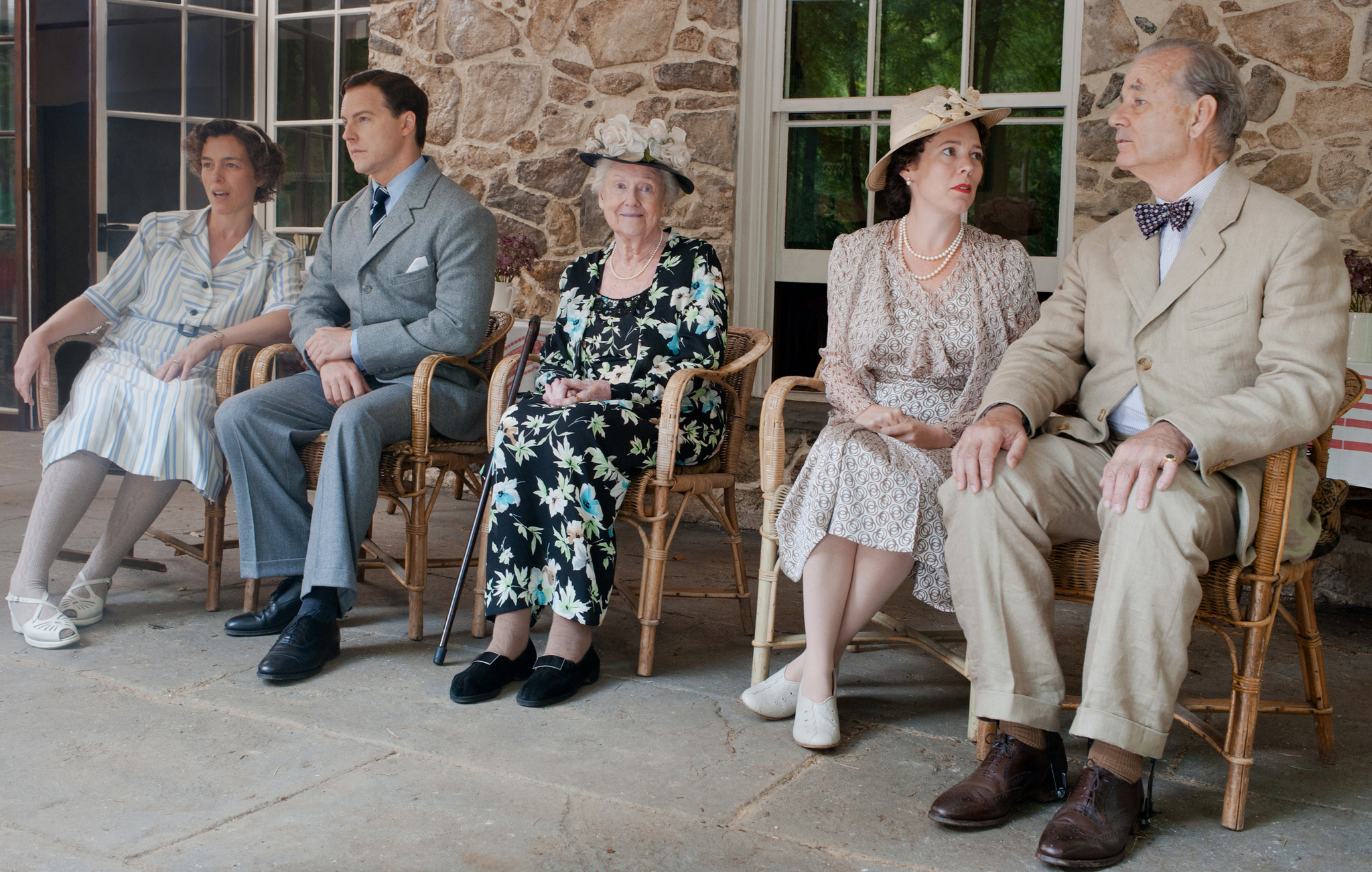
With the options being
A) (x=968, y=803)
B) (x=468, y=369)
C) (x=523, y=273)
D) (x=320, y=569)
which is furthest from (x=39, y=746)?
(x=523, y=273)

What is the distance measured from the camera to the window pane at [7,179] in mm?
5742

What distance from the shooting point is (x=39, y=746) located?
7.13 feet

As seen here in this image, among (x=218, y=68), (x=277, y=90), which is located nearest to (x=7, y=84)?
(x=218, y=68)

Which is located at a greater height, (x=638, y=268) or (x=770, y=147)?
(x=770, y=147)

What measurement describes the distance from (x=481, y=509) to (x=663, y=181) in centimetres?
92

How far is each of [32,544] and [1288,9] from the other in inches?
153

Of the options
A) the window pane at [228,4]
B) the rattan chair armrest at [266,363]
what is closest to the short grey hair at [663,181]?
the rattan chair armrest at [266,363]

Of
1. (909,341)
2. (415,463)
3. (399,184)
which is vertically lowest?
(415,463)

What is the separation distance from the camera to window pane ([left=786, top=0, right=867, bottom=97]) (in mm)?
4402

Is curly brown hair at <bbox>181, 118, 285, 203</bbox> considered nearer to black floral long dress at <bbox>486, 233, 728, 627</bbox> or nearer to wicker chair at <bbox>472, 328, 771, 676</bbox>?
wicker chair at <bbox>472, 328, 771, 676</bbox>

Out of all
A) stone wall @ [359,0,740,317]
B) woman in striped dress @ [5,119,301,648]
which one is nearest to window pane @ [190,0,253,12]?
stone wall @ [359,0,740,317]

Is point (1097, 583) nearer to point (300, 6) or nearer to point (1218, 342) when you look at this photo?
point (1218, 342)

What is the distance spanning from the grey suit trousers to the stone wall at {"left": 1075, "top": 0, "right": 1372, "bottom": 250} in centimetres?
267

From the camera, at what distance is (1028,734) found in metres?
2.03
